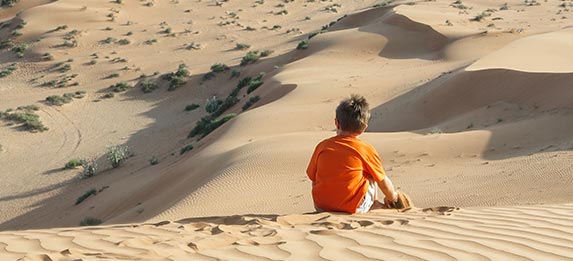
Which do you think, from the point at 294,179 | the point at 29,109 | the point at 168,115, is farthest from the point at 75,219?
the point at 29,109

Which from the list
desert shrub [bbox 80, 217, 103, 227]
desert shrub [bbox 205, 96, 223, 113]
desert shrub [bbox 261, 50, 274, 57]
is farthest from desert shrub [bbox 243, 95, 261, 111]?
desert shrub [bbox 261, 50, 274, 57]

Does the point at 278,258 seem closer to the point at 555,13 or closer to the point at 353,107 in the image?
the point at 353,107

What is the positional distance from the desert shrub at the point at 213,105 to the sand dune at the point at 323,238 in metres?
19.1

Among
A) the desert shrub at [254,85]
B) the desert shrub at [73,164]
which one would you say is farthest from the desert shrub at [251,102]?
the desert shrub at [73,164]

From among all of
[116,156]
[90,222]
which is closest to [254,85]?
[116,156]

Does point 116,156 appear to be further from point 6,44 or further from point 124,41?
point 6,44

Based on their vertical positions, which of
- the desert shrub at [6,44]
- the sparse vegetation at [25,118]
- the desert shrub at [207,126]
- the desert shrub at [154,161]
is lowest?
the desert shrub at [154,161]

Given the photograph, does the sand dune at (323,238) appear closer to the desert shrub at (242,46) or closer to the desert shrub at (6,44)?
the desert shrub at (242,46)

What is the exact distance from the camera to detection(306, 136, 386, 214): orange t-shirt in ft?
20.3

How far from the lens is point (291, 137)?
13.8 metres

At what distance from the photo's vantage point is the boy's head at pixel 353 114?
19.8ft

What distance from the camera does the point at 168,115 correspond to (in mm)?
26781

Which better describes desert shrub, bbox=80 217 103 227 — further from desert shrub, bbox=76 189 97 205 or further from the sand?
desert shrub, bbox=76 189 97 205

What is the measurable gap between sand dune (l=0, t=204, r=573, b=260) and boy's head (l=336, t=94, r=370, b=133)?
0.73 metres
